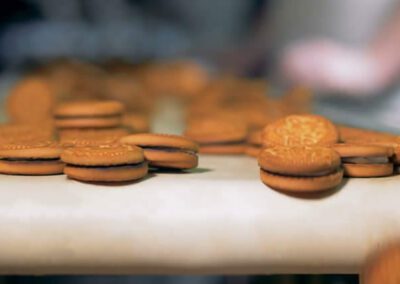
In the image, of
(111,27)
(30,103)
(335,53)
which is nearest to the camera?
(30,103)

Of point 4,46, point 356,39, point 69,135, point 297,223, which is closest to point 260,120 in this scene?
point 69,135

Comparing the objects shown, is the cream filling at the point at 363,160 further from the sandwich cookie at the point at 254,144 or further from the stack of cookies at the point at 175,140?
the sandwich cookie at the point at 254,144

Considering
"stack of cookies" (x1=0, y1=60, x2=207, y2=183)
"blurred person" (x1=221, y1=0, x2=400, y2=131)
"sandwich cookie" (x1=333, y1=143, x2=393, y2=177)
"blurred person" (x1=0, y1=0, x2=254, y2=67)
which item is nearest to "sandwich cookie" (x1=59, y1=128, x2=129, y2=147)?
"stack of cookies" (x1=0, y1=60, x2=207, y2=183)

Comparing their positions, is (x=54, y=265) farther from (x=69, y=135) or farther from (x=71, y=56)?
(x=71, y=56)

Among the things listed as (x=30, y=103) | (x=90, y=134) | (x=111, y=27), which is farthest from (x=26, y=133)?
(x=111, y=27)

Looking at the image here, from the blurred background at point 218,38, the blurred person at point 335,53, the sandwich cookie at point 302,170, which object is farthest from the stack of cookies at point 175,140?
the blurred background at point 218,38

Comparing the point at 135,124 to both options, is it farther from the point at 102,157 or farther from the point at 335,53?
the point at 335,53

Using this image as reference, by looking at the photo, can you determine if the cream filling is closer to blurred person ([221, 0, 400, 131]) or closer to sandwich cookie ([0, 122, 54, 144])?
sandwich cookie ([0, 122, 54, 144])
